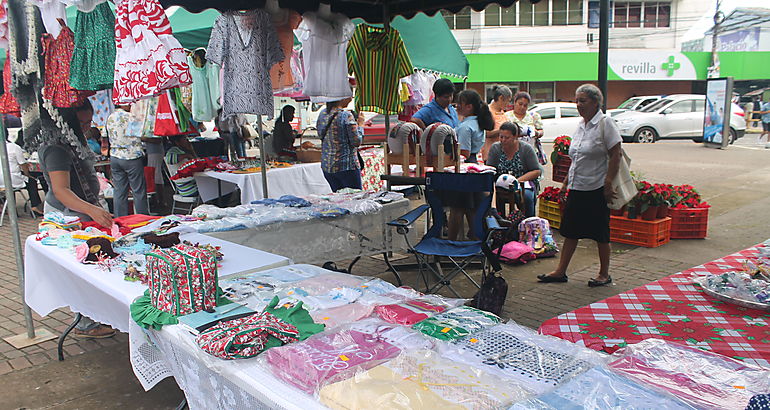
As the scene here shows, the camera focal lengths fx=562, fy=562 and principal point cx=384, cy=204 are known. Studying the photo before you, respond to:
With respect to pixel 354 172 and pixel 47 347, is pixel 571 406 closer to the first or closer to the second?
pixel 47 347

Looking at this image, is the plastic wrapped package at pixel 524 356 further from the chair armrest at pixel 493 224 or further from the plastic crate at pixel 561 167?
the plastic crate at pixel 561 167

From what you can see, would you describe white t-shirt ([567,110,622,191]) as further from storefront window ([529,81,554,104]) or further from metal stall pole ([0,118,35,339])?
storefront window ([529,81,554,104])

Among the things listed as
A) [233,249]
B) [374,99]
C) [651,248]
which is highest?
[374,99]

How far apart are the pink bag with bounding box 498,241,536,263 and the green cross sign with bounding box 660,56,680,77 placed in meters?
25.1

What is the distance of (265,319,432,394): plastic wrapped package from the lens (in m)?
1.77

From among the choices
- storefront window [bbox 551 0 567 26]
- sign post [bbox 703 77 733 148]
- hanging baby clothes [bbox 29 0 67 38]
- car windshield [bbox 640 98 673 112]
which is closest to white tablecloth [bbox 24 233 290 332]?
hanging baby clothes [bbox 29 0 67 38]

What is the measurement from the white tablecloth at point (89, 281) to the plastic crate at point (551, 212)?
481cm

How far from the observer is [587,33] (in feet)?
94.0

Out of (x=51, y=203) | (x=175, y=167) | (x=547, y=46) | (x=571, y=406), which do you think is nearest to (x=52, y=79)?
(x=51, y=203)

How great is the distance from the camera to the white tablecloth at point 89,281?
2.86m

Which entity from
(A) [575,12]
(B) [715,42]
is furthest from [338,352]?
(A) [575,12]

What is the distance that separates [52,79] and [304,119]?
55.0ft

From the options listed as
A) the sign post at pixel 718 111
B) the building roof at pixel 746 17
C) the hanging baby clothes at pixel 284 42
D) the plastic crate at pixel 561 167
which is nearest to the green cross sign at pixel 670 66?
the building roof at pixel 746 17

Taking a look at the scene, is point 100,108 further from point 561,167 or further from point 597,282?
point 597,282
